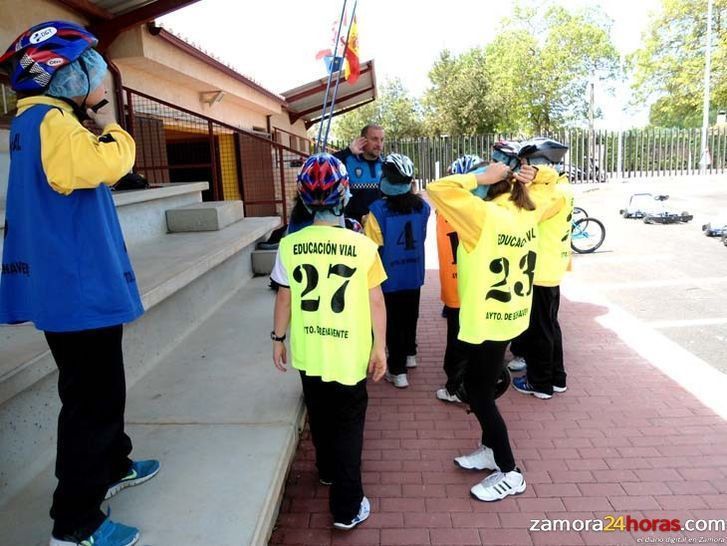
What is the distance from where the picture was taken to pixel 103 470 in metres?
2.23

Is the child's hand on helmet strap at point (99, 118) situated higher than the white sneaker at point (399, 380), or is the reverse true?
the child's hand on helmet strap at point (99, 118)

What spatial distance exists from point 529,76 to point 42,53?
3091 cm

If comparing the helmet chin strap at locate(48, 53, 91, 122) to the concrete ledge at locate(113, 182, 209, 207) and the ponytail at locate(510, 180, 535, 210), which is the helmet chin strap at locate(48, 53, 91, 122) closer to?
the ponytail at locate(510, 180, 535, 210)

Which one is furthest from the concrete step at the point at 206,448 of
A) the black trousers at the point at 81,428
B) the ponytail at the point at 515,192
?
the ponytail at the point at 515,192

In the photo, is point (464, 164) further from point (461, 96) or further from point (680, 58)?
point (680, 58)

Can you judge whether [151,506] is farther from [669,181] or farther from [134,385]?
[669,181]

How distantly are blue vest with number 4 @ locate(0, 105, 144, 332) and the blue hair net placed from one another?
0.35 feet

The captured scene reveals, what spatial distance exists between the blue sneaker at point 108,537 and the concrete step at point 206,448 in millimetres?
67

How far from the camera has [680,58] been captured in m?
29.7

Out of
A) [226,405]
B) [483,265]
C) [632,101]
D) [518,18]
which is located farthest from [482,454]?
[632,101]

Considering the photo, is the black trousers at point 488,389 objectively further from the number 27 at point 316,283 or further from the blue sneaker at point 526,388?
the blue sneaker at point 526,388

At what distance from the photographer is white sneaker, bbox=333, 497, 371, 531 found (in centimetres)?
285

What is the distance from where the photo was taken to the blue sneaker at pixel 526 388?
173 inches

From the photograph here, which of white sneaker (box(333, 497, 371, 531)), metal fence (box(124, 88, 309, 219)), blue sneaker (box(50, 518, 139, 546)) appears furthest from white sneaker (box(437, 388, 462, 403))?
metal fence (box(124, 88, 309, 219))
